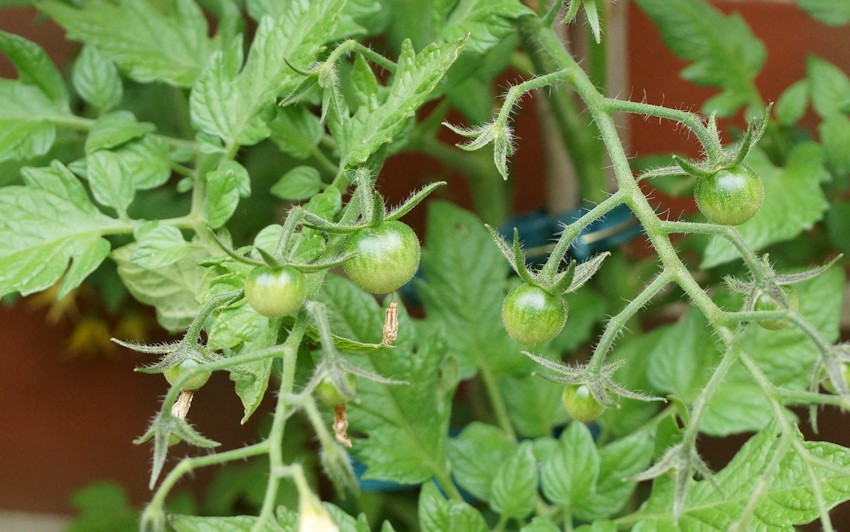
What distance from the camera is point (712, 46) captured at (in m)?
0.80

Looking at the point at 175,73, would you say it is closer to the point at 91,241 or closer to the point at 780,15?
the point at 91,241

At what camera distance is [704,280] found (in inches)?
35.2

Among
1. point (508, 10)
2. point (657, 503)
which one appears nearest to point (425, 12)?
point (508, 10)

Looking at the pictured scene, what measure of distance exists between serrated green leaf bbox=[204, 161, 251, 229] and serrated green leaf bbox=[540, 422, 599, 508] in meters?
0.29

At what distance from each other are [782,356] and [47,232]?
0.54m

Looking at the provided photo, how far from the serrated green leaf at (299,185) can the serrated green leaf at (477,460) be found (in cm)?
24

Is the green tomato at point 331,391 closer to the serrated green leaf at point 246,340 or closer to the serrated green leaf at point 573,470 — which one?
the serrated green leaf at point 246,340

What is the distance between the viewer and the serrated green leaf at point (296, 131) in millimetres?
630

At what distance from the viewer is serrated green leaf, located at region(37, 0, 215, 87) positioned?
26.9 inches

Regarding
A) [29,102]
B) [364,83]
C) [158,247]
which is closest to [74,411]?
[29,102]

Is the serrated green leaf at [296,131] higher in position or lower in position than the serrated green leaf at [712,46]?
lower

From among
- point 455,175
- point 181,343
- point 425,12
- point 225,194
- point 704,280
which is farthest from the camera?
point 455,175

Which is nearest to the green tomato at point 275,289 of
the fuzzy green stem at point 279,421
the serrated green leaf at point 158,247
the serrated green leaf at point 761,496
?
the fuzzy green stem at point 279,421

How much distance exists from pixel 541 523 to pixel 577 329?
28cm
